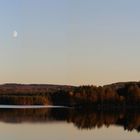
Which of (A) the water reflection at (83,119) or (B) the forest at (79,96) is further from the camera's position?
(B) the forest at (79,96)

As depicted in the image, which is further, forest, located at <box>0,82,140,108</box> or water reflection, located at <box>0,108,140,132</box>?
forest, located at <box>0,82,140,108</box>

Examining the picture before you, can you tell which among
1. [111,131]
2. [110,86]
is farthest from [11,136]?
[110,86]

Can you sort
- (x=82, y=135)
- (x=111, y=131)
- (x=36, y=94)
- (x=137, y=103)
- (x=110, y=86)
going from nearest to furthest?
(x=82, y=135) < (x=111, y=131) < (x=137, y=103) < (x=110, y=86) < (x=36, y=94)

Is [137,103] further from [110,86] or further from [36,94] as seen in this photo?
[36,94]

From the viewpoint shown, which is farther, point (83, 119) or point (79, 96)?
point (79, 96)

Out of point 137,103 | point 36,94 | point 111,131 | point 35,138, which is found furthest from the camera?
point 36,94

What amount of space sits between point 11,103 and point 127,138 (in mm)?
55997

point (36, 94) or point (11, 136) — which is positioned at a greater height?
point (36, 94)

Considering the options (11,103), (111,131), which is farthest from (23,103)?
(111,131)

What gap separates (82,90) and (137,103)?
386 inches

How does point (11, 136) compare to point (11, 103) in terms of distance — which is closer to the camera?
point (11, 136)

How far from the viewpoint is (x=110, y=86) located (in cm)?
7725

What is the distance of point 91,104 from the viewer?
2906 inches

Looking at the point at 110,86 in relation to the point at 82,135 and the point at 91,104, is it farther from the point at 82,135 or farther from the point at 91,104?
the point at 82,135
